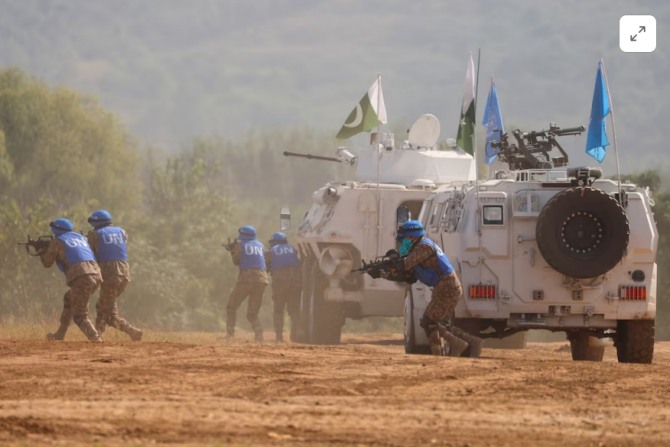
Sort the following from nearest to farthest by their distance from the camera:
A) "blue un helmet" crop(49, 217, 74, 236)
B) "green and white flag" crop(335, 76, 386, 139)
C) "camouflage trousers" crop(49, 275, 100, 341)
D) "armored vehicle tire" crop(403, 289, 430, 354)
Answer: "armored vehicle tire" crop(403, 289, 430, 354)
"camouflage trousers" crop(49, 275, 100, 341)
"blue un helmet" crop(49, 217, 74, 236)
"green and white flag" crop(335, 76, 386, 139)

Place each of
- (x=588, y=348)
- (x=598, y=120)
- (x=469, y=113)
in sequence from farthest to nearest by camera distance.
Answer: (x=469, y=113)
(x=598, y=120)
(x=588, y=348)

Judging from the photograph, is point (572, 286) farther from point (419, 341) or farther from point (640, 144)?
point (640, 144)

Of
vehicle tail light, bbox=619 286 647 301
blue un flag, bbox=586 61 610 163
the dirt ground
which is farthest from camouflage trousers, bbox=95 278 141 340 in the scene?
vehicle tail light, bbox=619 286 647 301

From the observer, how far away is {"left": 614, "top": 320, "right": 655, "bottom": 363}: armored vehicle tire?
19109 mm

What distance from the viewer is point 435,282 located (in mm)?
18328

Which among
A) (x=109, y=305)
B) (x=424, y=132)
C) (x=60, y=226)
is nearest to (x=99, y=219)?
(x=60, y=226)

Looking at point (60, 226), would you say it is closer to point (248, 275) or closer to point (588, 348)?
point (588, 348)

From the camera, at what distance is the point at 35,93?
62.3 meters

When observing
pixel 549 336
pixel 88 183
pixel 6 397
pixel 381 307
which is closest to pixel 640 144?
pixel 88 183

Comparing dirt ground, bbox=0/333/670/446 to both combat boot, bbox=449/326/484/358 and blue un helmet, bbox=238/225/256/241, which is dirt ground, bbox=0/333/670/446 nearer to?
combat boot, bbox=449/326/484/358

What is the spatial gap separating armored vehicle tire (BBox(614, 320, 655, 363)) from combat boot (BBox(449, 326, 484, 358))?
160 centimetres

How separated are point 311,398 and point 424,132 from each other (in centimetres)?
1486

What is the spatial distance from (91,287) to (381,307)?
5244 millimetres

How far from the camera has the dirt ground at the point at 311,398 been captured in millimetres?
11805
